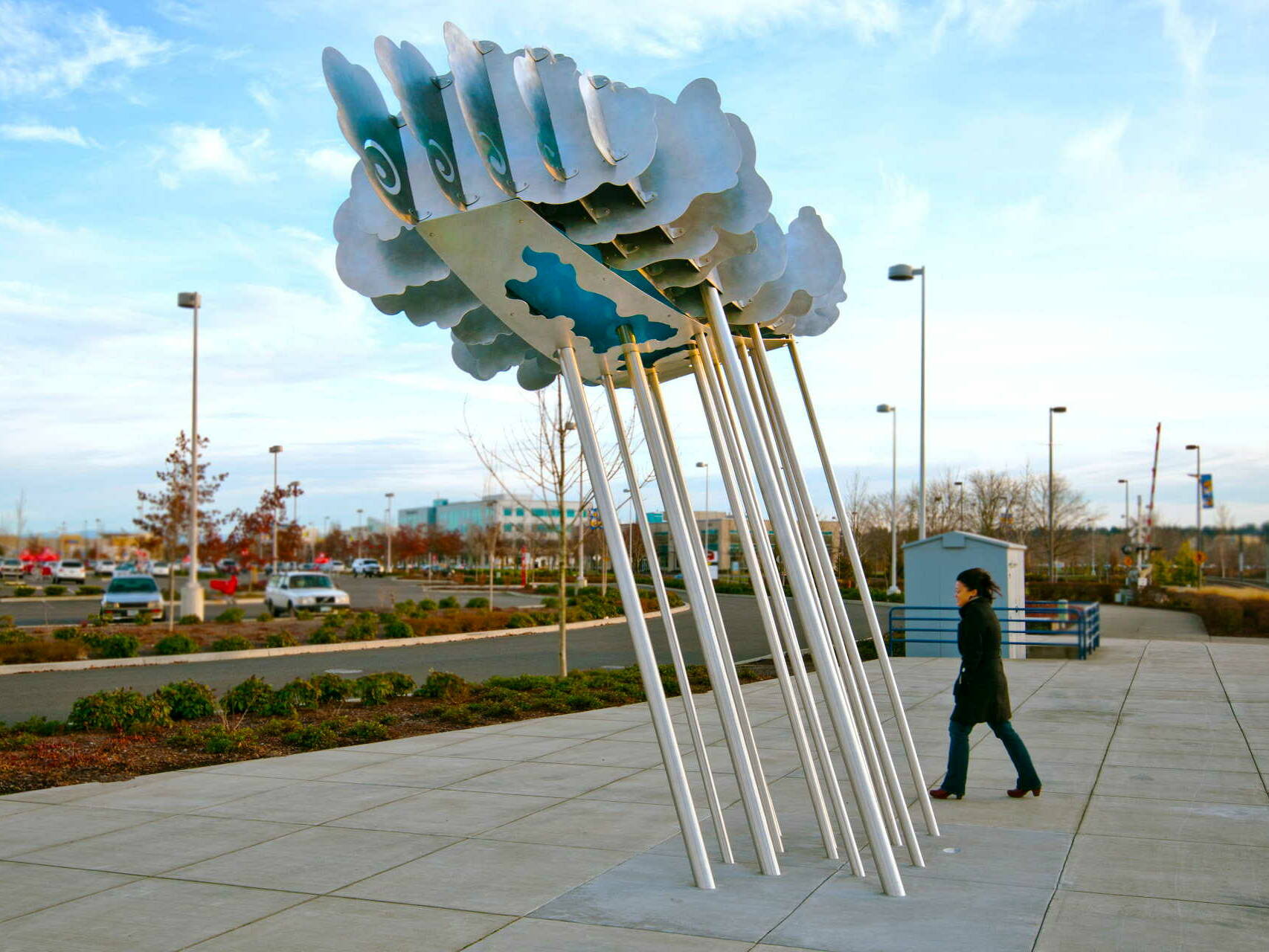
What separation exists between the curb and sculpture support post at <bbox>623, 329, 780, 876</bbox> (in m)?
12.4

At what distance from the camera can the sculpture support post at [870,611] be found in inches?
249

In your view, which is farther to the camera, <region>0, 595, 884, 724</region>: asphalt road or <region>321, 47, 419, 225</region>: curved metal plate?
<region>0, 595, 884, 724</region>: asphalt road

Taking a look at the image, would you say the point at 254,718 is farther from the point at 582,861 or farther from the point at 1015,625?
the point at 1015,625

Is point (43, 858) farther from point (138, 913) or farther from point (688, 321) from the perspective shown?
point (688, 321)

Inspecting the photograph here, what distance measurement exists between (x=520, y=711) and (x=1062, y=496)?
168 feet

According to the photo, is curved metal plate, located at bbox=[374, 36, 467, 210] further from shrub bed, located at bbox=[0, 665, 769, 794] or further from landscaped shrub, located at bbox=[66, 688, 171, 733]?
landscaped shrub, located at bbox=[66, 688, 171, 733]

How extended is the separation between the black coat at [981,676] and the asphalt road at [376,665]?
1030cm

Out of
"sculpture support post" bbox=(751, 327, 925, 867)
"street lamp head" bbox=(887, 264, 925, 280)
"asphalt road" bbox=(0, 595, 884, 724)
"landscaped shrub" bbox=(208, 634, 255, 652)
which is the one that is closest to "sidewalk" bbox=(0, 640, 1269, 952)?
"sculpture support post" bbox=(751, 327, 925, 867)

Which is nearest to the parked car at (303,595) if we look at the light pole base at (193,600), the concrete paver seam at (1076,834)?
the light pole base at (193,600)

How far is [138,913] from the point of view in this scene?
505 cm

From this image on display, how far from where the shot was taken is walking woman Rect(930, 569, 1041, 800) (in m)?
7.21

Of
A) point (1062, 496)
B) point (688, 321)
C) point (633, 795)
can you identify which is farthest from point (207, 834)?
point (1062, 496)

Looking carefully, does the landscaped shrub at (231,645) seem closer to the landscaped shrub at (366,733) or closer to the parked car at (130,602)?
the parked car at (130,602)

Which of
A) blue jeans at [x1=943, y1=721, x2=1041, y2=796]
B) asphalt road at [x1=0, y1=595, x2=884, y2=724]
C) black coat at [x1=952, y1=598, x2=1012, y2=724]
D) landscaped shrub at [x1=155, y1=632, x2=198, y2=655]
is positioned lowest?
asphalt road at [x1=0, y1=595, x2=884, y2=724]
